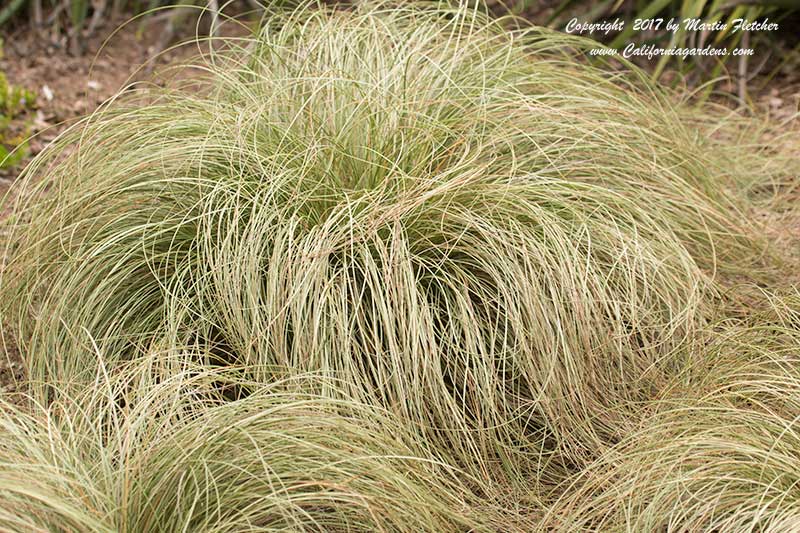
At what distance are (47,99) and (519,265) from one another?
2842 mm

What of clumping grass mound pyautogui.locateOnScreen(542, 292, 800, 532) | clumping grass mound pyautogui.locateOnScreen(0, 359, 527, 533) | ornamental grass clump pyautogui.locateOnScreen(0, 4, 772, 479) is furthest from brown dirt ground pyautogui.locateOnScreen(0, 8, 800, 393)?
clumping grass mound pyautogui.locateOnScreen(0, 359, 527, 533)

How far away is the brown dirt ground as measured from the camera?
4.19m

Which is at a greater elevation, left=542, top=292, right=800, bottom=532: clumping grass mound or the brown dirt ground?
the brown dirt ground

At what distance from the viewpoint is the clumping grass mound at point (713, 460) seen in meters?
2.01

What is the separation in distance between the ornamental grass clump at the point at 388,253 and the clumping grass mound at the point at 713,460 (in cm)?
16

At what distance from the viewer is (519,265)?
259 centimetres

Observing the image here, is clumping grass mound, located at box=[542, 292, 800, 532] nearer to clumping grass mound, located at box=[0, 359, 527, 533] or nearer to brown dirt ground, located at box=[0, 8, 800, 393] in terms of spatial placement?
clumping grass mound, located at box=[0, 359, 527, 533]

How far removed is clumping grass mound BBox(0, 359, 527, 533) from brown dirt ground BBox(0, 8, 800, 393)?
1.97m

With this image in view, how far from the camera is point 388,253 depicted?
2.59m

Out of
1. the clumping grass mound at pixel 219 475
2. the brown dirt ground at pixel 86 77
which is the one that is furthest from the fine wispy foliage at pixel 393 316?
the brown dirt ground at pixel 86 77

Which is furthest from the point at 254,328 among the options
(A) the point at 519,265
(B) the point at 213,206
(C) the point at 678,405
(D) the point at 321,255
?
(C) the point at 678,405

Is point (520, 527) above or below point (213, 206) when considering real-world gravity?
below

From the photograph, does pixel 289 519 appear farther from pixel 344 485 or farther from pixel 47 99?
pixel 47 99

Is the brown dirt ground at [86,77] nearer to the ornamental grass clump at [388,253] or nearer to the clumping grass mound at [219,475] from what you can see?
the ornamental grass clump at [388,253]
